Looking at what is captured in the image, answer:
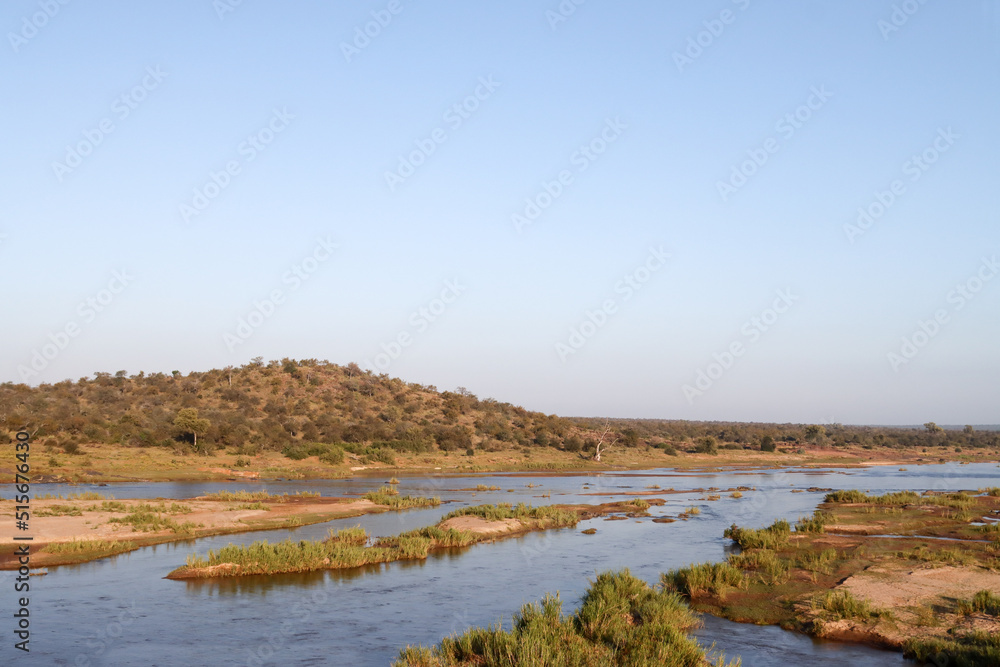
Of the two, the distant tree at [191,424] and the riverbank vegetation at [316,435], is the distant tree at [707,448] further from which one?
the distant tree at [191,424]

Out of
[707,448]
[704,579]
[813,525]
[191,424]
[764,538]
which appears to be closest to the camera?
[704,579]

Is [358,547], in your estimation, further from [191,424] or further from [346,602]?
[191,424]

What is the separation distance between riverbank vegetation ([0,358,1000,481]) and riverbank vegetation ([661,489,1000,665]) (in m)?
38.2

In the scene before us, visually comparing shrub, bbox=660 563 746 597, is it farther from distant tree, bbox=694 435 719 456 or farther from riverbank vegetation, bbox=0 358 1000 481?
distant tree, bbox=694 435 719 456

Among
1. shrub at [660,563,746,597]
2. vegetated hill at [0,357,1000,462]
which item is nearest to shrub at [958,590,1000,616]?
shrub at [660,563,746,597]

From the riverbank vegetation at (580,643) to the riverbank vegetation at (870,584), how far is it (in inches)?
133

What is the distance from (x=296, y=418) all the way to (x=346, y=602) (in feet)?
191

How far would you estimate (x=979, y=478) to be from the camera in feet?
196

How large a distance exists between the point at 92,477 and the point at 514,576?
34494mm

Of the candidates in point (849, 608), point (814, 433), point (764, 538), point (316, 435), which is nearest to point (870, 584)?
point (849, 608)

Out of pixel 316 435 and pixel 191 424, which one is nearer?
pixel 191 424

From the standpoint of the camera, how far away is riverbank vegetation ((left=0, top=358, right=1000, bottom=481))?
55.9 m

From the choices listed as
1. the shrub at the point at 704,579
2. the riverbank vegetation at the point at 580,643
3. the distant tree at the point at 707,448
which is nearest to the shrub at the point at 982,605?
the shrub at the point at 704,579

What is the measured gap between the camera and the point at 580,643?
13.0 metres
